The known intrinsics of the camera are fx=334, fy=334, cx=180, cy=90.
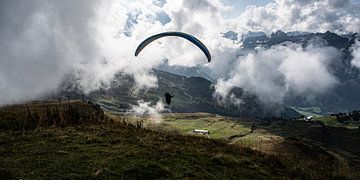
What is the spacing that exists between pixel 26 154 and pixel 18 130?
6.40 metres

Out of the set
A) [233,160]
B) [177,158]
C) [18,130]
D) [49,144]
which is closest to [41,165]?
[49,144]

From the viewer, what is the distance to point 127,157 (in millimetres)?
18047

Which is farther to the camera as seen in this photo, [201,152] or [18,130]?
[18,130]

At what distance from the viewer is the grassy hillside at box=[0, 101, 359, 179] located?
51.8 feet

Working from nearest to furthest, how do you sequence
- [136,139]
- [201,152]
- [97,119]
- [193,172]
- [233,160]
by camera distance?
[193,172], [233,160], [201,152], [136,139], [97,119]

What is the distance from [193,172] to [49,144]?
918 centimetres

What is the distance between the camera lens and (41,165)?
16250 millimetres

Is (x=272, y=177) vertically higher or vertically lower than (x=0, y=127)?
lower

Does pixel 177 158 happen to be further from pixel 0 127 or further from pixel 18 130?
pixel 0 127

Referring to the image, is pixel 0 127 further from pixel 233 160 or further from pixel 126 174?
pixel 233 160

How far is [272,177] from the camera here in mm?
17484

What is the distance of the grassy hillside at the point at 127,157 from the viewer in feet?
51.8

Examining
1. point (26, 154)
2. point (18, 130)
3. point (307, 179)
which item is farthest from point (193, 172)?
point (18, 130)

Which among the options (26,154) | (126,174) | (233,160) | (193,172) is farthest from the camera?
(233,160)
